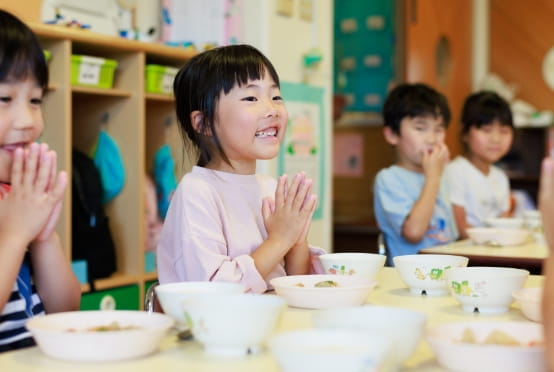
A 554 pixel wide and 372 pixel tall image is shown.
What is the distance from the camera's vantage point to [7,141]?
4.11 ft

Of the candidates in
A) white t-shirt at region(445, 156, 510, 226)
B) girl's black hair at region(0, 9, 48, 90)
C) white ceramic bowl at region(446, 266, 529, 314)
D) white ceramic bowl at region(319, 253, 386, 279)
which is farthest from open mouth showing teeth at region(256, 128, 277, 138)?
white t-shirt at region(445, 156, 510, 226)

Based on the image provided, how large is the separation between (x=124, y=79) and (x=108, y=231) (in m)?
0.60

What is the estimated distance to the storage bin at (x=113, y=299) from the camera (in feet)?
9.07

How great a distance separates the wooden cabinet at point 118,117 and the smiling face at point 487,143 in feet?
4.23

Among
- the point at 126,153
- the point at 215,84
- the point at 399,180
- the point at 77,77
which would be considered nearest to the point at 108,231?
the point at 126,153

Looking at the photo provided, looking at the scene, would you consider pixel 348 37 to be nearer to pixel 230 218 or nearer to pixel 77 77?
pixel 77 77

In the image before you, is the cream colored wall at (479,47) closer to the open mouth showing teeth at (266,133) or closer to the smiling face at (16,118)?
the open mouth showing teeth at (266,133)

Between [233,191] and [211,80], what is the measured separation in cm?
25

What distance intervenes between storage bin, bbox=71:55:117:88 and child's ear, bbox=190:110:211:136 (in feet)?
3.73

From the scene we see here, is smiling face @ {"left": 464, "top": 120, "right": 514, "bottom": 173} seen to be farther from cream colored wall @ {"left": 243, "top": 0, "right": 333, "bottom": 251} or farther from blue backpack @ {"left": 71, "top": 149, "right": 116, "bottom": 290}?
blue backpack @ {"left": 71, "top": 149, "right": 116, "bottom": 290}

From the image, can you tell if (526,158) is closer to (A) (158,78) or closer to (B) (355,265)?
(A) (158,78)

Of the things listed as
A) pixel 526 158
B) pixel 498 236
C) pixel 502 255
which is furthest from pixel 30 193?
pixel 526 158

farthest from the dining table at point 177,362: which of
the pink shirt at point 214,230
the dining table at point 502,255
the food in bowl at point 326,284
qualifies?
the dining table at point 502,255

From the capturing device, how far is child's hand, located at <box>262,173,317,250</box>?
146cm
